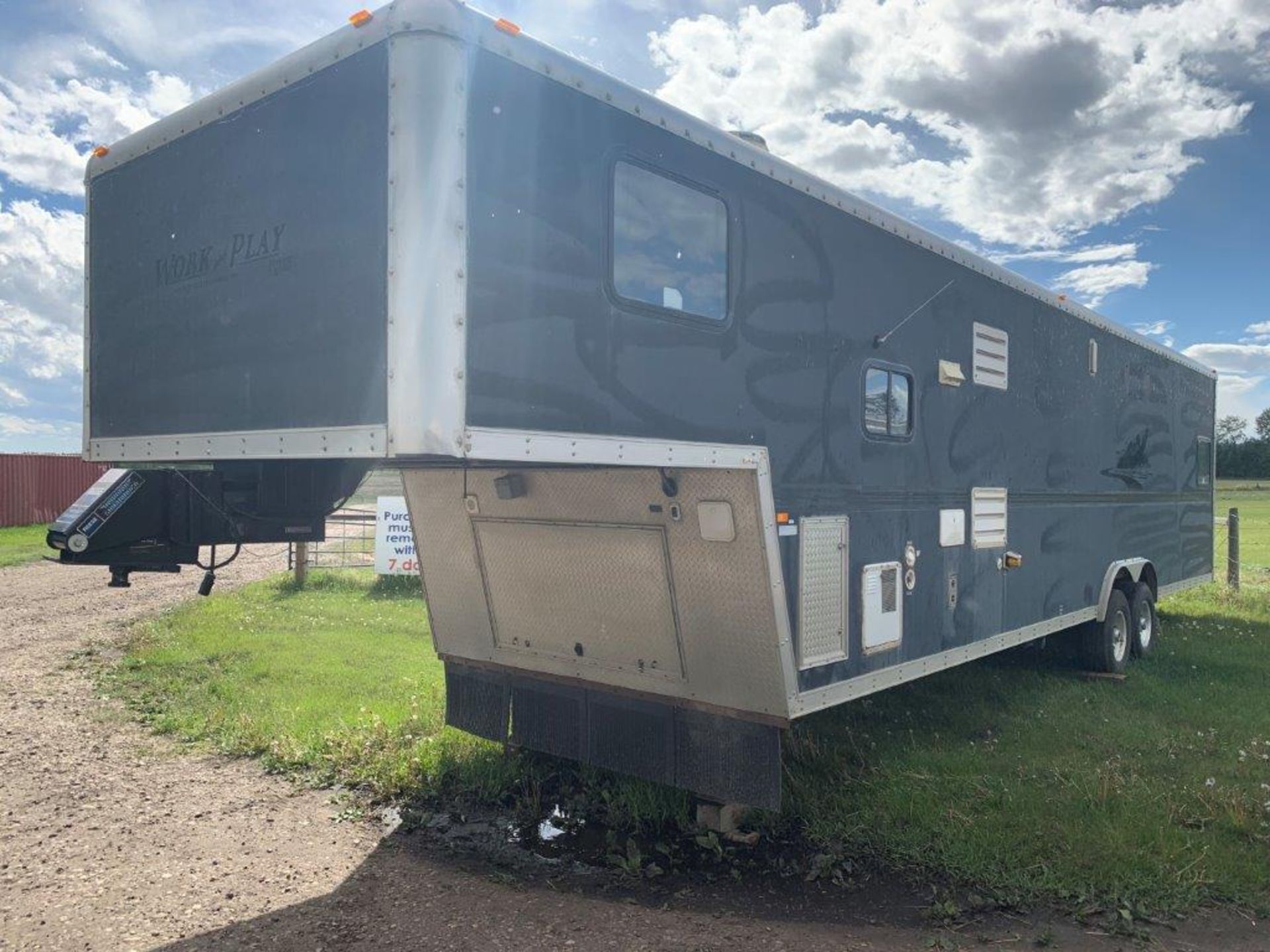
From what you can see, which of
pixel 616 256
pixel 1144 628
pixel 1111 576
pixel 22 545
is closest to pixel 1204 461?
pixel 1144 628

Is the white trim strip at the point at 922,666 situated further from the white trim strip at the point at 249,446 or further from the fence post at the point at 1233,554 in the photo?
the fence post at the point at 1233,554

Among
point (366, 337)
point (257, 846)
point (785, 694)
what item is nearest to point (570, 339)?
point (366, 337)

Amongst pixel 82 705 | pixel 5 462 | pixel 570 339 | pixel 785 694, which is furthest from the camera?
pixel 5 462

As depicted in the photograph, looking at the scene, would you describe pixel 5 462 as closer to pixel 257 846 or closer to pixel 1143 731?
pixel 257 846

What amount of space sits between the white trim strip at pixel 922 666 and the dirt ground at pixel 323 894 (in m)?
0.85

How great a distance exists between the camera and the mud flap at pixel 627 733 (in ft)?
15.0

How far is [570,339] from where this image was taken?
3.57 meters

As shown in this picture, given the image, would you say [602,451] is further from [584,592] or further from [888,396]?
[888,396]

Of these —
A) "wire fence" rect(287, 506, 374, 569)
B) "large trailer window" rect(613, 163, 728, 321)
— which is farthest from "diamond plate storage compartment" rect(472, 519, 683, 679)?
"wire fence" rect(287, 506, 374, 569)

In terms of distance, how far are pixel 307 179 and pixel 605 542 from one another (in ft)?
6.94

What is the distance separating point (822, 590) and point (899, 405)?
1.32 m

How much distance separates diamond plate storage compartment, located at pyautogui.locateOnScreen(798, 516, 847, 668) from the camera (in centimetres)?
458

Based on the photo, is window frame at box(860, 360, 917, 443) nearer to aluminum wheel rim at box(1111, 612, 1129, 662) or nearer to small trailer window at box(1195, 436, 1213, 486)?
aluminum wheel rim at box(1111, 612, 1129, 662)

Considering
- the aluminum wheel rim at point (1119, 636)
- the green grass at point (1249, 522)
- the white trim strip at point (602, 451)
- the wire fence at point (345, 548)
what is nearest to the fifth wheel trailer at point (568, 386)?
the white trim strip at point (602, 451)
